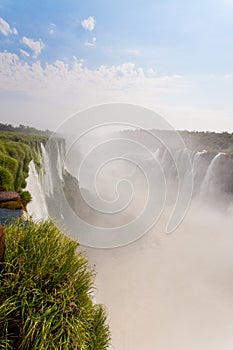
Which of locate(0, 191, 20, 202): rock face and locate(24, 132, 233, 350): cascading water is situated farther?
locate(24, 132, 233, 350): cascading water

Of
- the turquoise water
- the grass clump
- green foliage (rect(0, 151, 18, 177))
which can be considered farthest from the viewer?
green foliage (rect(0, 151, 18, 177))

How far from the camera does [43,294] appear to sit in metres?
2.70

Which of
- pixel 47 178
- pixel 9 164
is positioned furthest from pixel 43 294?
pixel 47 178

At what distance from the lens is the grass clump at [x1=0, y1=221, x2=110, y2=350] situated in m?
2.45

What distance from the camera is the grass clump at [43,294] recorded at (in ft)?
8.04

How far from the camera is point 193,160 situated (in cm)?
2838

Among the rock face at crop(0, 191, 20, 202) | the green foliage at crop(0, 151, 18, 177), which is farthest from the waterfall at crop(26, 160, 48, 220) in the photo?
the green foliage at crop(0, 151, 18, 177)

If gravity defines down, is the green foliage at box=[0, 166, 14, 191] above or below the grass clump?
above

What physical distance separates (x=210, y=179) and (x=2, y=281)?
25.8 meters

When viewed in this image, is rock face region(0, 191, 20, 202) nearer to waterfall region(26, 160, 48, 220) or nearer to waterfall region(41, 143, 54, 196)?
waterfall region(26, 160, 48, 220)

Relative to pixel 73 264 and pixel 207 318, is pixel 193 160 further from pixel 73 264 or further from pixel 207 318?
pixel 73 264

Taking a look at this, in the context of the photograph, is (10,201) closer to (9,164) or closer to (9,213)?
(9,213)

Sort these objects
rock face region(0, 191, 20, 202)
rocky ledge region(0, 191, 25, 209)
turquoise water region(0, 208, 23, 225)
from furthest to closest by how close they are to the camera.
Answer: rock face region(0, 191, 20, 202)
rocky ledge region(0, 191, 25, 209)
turquoise water region(0, 208, 23, 225)

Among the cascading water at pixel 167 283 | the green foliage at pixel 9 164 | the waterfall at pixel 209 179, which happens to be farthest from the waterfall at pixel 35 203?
the waterfall at pixel 209 179
